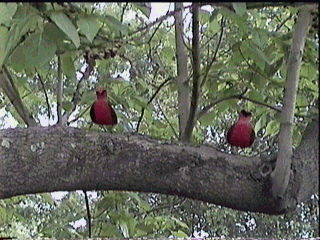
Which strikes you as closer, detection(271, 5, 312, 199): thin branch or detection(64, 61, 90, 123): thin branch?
detection(271, 5, 312, 199): thin branch

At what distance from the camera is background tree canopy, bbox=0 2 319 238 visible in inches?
20.9

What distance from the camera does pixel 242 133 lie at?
0.63 m

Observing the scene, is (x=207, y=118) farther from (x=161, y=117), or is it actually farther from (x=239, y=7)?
(x=239, y=7)

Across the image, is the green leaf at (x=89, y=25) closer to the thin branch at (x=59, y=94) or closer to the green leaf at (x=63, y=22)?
the green leaf at (x=63, y=22)

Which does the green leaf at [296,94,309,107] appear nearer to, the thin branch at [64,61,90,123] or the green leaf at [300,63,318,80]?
the green leaf at [300,63,318,80]

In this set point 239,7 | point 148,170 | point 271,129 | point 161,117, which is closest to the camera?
point 239,7

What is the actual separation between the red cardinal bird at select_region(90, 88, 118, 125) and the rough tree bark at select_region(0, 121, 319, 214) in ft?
0.22

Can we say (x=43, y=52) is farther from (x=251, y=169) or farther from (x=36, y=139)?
(x=251, y=169)

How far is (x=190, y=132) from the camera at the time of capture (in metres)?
0.66

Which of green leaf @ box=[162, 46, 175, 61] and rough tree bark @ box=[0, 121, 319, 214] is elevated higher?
green leaf @ box=[162, 46, 175, 61]

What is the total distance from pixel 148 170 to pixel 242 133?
122 mm

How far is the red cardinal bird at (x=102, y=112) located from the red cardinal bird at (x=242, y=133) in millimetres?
136

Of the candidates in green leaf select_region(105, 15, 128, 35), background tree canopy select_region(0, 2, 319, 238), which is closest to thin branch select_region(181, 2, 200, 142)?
background tree canopy select_region(0, 2, 319, 238)

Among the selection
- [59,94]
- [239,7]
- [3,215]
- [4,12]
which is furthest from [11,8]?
[3,215]
